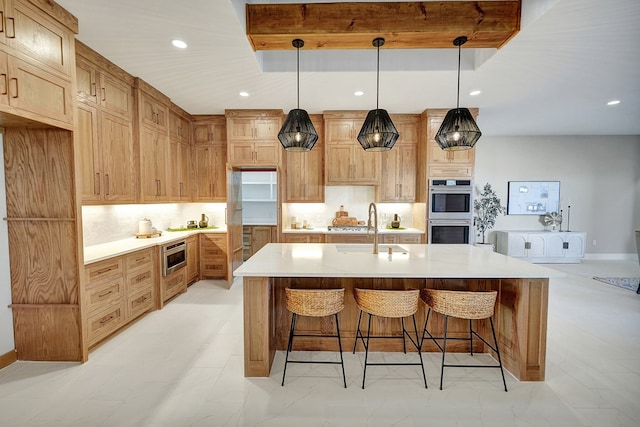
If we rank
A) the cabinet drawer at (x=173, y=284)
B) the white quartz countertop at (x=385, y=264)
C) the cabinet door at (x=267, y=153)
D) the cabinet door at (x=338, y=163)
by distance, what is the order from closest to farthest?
the white quartz countertop at (x=385, y=264) → the cabinet drawer at (x=173, y=284) → the cabinet door at (x=267, y=153) → the cabinet door at (x=338, y=163)

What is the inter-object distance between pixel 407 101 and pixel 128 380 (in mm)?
4544

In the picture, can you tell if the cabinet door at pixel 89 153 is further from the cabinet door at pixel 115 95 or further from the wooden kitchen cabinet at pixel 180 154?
the wooden kitchen cabinet at pixel 180 154

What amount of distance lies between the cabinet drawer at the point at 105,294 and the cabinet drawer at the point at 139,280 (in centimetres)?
12

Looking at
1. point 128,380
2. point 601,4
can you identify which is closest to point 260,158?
point 128,380

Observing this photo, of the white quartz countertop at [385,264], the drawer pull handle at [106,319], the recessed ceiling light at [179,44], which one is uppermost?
the recessed ceiling light at [179,44]

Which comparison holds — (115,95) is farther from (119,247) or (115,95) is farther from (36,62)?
(119,247)

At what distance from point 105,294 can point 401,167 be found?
4.42 m

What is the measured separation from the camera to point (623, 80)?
3.33m

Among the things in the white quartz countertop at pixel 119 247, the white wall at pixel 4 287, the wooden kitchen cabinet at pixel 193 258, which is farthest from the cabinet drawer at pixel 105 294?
the wooden kitchen cabinet at pixel 193 258

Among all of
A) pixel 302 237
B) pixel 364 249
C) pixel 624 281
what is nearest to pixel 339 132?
pixel 302 237

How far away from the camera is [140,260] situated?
321 cm

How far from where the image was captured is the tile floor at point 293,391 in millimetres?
1776

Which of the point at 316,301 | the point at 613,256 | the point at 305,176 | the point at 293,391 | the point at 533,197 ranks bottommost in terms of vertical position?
the point at 293,391

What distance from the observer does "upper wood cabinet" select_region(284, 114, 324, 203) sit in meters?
4.80
